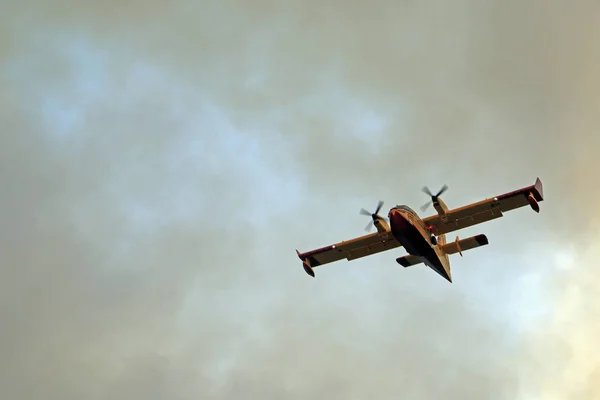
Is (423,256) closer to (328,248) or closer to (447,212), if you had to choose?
(447,212)

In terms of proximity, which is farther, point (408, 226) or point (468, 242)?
point (468, 242)

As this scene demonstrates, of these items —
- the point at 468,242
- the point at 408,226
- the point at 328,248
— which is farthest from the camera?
the point at 328,248

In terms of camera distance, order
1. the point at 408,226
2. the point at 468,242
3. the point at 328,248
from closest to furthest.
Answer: the point at 408,226 → the point at 468,242 → the point at 328,248

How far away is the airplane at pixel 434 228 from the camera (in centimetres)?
5616

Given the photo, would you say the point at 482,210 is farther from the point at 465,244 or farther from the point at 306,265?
the point at 306,265

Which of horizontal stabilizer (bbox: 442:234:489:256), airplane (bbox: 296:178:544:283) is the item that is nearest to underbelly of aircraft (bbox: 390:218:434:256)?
airplane (bbox: 296:178:544:283)

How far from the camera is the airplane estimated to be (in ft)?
184

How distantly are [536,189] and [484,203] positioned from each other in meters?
4.36

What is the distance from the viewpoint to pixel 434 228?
195ft

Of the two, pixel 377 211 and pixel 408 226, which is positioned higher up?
pixel 377 211

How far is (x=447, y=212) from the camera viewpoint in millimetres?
58594

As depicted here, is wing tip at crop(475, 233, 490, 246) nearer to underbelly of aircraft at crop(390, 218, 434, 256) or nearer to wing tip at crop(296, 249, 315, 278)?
underbelly of aircraft at crop(390, 218, 434, 256)

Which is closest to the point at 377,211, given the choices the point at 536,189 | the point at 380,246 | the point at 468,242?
the point at 380,246

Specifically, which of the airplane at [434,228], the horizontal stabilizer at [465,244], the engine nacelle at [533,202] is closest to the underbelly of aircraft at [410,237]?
the airplane at [434,228]
